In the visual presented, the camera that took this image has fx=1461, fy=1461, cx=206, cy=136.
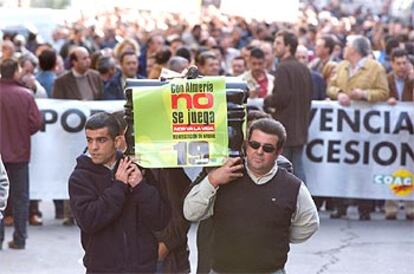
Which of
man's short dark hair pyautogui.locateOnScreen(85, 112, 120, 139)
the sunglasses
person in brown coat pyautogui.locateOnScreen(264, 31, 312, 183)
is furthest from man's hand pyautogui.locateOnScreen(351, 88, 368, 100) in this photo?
the sunglasses

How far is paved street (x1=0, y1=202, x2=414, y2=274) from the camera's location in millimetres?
12164

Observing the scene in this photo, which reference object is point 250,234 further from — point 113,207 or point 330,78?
point 330,78

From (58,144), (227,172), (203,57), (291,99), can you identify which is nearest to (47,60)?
(58,144)

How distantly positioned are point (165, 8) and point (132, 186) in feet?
121

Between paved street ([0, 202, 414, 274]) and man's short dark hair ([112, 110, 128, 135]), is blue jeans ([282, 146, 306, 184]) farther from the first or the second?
man's short dark hair ([112, 110, 128, 135])

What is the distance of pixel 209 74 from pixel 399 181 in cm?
235

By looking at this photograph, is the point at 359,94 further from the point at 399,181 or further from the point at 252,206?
the point at 252,206

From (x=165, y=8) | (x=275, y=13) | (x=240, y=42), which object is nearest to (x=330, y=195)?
(x=240, y=42)

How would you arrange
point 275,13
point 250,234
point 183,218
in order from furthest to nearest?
1. point 275,13
2. point 183,218
3. point 250,234

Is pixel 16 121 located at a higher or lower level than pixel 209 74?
lower

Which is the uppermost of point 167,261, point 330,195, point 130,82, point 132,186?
point 130,82

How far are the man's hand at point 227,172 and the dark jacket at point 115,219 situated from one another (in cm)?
46

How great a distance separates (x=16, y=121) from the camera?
1312 cm

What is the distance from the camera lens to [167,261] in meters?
7.92
